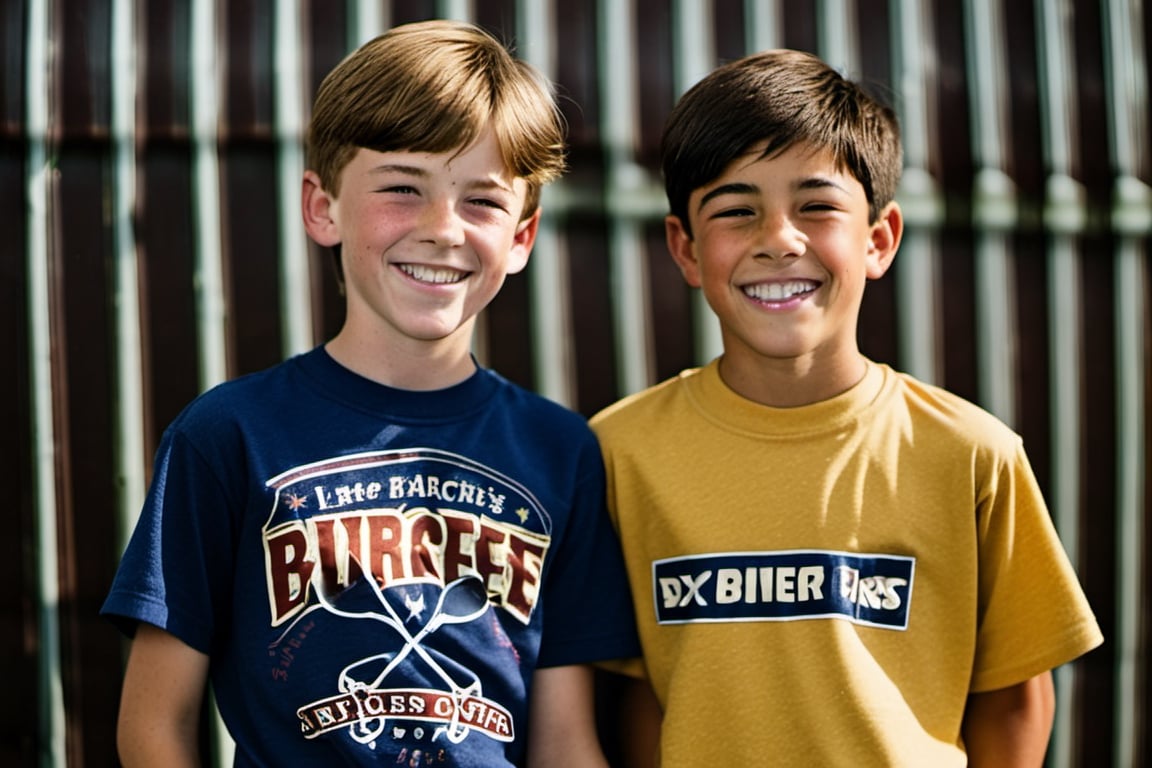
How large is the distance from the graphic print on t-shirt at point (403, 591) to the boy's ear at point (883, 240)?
802 millimetres

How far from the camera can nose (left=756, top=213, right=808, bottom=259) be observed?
215cm

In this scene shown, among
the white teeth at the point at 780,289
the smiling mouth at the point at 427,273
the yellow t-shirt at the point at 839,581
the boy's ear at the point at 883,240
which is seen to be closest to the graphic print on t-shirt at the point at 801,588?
the yellow t-shirt at the point at 839,581

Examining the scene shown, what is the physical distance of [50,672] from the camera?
2.60 m

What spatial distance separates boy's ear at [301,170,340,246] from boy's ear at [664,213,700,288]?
0.62 meters

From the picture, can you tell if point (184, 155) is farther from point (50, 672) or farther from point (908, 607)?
point (908, 607)

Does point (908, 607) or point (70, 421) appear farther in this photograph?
point (70, 421)

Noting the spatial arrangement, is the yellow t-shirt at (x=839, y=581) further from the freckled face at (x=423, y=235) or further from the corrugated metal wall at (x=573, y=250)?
the corrugated metal wall at (x=573, y=250)

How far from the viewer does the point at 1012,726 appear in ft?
7.27

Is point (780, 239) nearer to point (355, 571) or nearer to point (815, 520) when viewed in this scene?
point (815, 520)

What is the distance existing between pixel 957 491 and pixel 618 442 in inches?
23.2

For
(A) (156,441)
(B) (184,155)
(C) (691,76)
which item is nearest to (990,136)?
(C) (691,76)

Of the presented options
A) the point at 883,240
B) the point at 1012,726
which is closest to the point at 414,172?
the point at 883,240

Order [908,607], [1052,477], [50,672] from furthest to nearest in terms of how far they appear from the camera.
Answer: [1052,477] → [50,672] → [908,607]

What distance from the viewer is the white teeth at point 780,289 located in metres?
2.20
